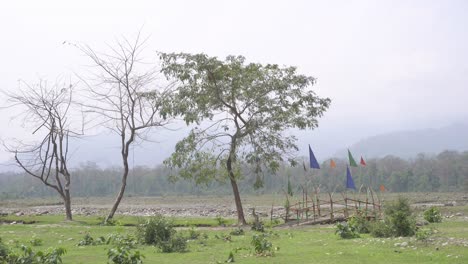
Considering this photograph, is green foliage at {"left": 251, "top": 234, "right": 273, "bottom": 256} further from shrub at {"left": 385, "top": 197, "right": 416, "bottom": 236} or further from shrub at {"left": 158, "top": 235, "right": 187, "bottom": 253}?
shrub at {"left": 385, "top": 197, "right": 416, "bottom": 236}

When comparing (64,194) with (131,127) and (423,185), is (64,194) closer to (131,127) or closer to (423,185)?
(131,127)

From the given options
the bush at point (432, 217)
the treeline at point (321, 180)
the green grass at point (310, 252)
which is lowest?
the green grass at point (310, 252)

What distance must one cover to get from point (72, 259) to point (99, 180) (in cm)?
11795

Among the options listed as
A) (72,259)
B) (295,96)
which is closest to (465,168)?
(295,96)

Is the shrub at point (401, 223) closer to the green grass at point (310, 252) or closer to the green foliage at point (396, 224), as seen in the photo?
the green foliage at point (396, 224)

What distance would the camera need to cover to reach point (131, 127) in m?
33.3

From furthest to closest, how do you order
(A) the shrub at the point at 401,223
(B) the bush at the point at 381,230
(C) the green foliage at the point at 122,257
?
(B) the bush at the point at 381,230 < (A) the shrub at the point at 401,223 < (C) the green foliage at the point at 122,257

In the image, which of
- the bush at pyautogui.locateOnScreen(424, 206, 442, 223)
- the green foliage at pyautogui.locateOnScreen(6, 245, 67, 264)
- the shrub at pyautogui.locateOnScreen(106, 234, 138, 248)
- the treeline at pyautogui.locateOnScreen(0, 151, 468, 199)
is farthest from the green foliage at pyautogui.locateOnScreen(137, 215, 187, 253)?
the treeline at pyautogui.locateOnScreen(0, 151, 468, 199)

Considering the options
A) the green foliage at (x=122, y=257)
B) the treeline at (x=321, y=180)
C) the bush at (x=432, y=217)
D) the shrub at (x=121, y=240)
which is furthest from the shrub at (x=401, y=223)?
the treeline at (x=321, y=180)

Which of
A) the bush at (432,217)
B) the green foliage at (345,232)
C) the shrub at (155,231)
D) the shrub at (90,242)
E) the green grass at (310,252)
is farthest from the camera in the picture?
the bush at (432,217)

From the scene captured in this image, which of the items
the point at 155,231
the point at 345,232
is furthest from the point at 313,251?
the point at 155,231

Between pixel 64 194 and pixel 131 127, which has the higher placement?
pixel 131 127

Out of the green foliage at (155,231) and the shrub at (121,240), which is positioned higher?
the green foliage at (155,231)

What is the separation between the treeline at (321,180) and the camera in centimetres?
8888
